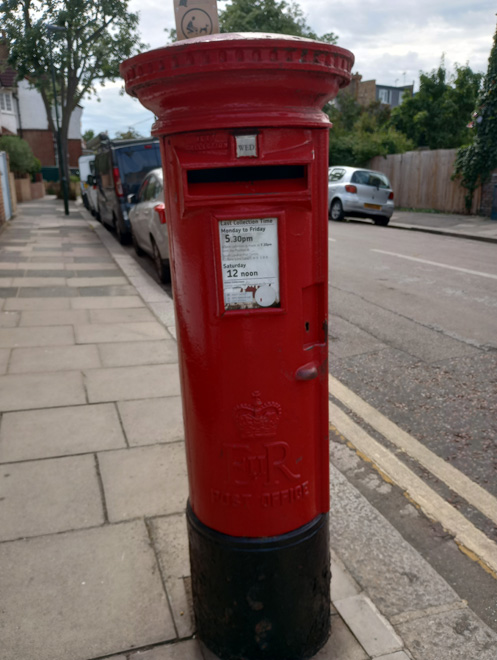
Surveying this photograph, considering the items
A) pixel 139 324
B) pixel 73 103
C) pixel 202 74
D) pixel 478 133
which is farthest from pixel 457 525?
pixel 73 103

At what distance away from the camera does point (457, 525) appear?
9.67 feet

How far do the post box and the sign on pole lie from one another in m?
0.38

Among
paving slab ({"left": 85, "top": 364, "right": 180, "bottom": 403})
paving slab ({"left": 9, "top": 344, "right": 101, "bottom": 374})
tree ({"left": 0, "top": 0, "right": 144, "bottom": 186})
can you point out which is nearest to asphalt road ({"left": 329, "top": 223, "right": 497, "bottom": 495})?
paving slab ({"left": 85, "top": 364, "right": 180, "bottom": 403})

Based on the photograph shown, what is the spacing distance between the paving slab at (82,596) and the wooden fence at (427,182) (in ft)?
63.4

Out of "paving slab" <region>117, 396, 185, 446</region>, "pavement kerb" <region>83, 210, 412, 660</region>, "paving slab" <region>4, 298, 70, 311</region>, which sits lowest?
"pavement kerb" <region>83, 210, 412, 660</region>

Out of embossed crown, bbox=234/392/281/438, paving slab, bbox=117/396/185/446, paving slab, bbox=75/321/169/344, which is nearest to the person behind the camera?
embossed crown, bbox=234/392/281/438

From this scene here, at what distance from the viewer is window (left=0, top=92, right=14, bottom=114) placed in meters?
41.9

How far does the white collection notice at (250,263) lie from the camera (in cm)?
174

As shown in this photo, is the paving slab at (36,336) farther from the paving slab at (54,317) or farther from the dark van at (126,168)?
the dark van at (126,168)

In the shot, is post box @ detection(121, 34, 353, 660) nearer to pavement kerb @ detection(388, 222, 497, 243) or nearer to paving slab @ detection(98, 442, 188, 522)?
paving slab @ detection(98, 442, 188, 522)

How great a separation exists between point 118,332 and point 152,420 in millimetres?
2333

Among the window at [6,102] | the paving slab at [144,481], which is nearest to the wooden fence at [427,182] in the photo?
the paving slab at [144,481]

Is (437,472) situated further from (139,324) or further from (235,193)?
(139,324)

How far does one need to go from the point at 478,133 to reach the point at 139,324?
16.2 metres
